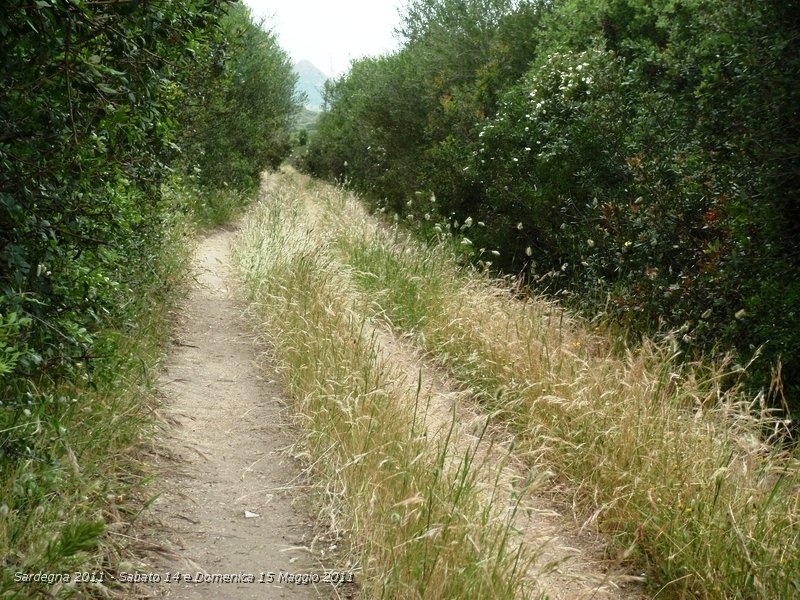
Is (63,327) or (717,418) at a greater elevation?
(717,418)

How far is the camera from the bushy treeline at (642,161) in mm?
6230

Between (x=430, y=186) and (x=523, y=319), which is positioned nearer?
(x=523, y=319)

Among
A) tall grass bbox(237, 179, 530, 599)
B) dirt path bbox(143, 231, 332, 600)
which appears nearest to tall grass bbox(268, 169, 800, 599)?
tall grass bbox(237, 179, 530, 599)

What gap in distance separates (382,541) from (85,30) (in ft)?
8.90

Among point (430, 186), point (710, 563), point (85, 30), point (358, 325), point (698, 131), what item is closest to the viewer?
point (85, 30)

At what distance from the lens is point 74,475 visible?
3.51m

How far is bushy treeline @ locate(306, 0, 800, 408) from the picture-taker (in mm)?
6230

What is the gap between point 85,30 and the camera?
132 inches

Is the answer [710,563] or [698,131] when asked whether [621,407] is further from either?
[698,131]

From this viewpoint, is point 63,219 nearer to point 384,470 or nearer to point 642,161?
point 384,470

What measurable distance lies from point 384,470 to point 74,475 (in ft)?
5.17

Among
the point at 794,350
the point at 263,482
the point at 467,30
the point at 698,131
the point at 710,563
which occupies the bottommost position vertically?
the point at 263,482

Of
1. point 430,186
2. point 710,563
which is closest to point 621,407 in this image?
point 710,563

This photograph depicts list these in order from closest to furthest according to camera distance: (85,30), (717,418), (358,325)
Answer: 1. (85,30)
2. (717,418)
3. (358,325)
